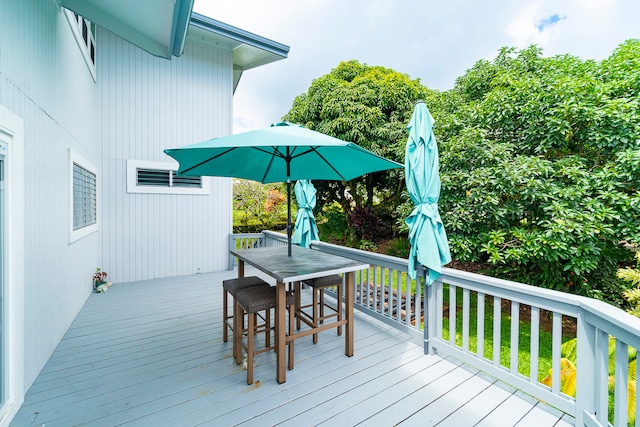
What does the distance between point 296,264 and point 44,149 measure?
2.78 metres

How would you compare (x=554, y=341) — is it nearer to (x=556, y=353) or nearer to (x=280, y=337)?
(x=556, y=353)

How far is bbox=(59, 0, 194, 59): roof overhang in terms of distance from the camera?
294 centimetres

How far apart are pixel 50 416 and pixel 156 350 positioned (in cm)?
99

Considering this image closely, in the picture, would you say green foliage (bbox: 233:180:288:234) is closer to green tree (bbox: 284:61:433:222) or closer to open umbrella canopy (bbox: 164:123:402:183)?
green tree (bbox: 284:61:433:222)

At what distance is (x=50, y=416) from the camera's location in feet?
6.77

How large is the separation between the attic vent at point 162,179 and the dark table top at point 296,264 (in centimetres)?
323

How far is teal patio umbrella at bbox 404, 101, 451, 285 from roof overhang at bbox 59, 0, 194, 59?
2.65 m

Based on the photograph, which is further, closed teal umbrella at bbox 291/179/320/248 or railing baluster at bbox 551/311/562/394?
closed teal umbrella at bbox 291/179/320/248

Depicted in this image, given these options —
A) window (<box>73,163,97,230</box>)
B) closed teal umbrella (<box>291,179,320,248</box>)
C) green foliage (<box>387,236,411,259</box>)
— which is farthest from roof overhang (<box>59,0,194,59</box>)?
green foliage (<box>387,236,411,259</box>)

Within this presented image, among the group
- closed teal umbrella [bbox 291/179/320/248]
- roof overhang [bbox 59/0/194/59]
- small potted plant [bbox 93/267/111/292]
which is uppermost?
roof overhang [bbox 59/0/194/59]

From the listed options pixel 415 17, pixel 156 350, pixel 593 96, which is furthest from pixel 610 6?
pixel 156 350

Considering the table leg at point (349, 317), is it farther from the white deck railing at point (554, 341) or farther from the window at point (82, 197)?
the window at point (82, 197)

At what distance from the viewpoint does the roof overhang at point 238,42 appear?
217 inches

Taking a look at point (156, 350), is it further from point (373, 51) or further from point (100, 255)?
point (373, 51)
